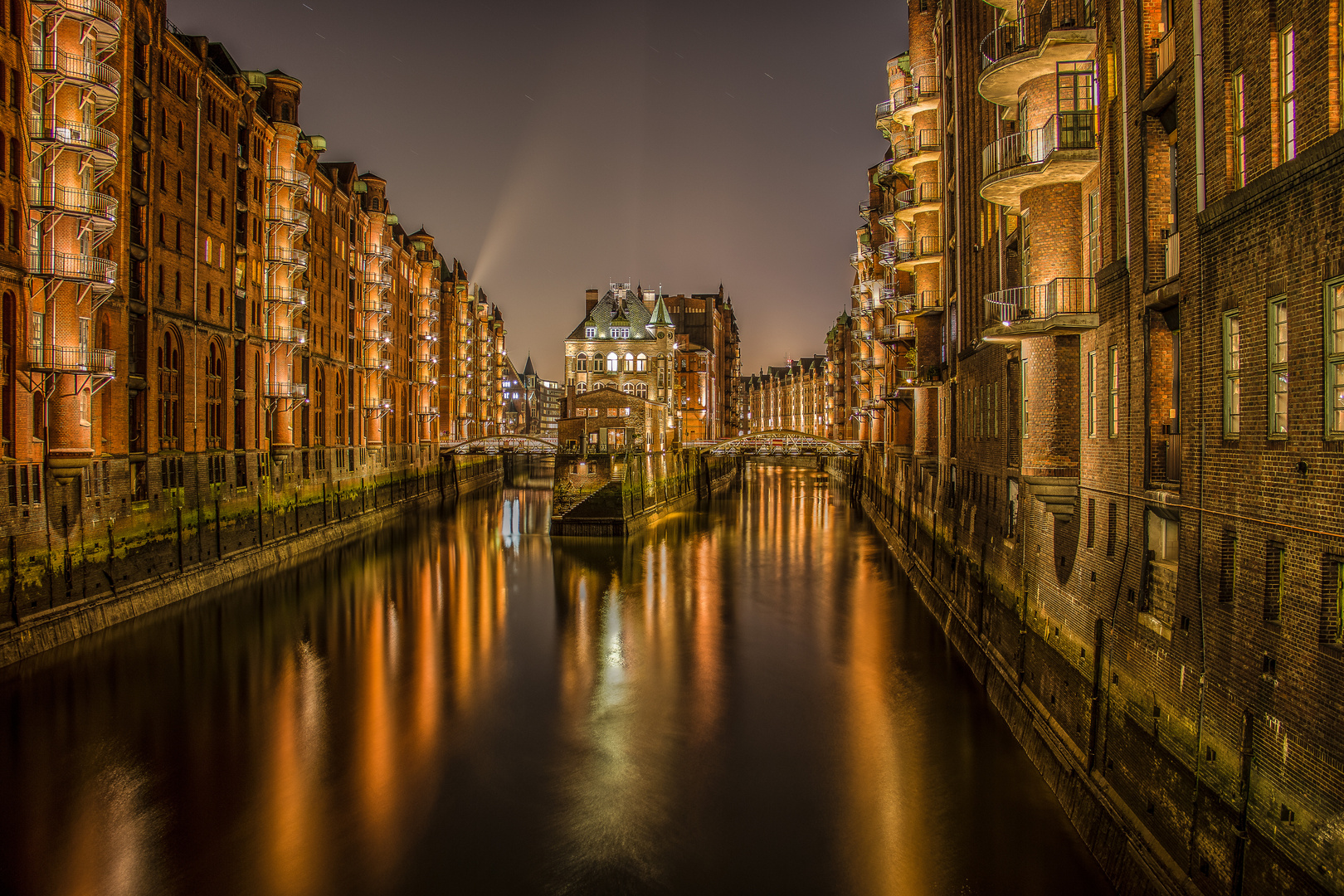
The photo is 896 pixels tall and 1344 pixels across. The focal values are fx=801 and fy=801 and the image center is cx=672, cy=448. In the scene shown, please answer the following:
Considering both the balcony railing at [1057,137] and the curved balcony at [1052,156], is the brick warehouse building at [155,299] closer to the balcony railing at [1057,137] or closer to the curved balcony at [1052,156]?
the curved balcony at [1052,156]

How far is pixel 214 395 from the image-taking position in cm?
2988

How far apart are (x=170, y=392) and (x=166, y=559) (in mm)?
5900

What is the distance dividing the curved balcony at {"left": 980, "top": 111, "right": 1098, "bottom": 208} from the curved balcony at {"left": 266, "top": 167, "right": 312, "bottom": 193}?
101ft

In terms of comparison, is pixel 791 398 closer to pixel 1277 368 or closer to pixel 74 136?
pixel 74 136

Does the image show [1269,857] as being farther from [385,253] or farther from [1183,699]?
[385,253]

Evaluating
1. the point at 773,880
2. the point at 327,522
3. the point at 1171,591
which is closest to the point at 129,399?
the point at 327,522

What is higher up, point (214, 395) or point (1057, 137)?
point (1057, 137)

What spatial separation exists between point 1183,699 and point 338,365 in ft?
142

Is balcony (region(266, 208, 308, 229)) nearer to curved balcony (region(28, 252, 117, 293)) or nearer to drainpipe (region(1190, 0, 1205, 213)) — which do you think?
curved balcony (region(28, 252, 117, 293))

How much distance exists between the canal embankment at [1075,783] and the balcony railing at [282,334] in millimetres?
29185

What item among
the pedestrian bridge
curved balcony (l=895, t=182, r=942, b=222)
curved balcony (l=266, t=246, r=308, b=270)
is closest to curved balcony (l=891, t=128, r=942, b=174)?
curved balcony (l=895, t=182, r=942, b=222)

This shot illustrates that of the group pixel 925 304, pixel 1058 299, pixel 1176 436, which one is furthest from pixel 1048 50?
pixel 925 304

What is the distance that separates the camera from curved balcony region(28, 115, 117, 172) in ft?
62.5

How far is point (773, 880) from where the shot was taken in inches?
422
